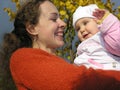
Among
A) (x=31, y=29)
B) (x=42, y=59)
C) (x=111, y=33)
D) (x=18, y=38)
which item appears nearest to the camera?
(x=42, y=59)

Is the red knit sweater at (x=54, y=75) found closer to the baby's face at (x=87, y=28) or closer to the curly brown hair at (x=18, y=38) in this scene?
the curly brown hair at (x=18, y=38)

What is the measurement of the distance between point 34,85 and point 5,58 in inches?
36.4

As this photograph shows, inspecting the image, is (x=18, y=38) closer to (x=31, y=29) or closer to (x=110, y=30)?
(x=31, y=29)

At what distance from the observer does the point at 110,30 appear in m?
3.72

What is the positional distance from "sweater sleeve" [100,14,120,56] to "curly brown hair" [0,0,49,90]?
663mm

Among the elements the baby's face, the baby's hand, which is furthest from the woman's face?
the baby's face

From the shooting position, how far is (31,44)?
12.9ft

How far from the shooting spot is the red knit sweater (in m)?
3.02

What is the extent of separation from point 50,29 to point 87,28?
58 cm

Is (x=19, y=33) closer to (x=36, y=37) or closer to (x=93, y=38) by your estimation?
(x=36, y=37)

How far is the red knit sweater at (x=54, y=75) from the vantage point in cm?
302

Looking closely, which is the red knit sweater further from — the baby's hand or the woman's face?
the baby's hand

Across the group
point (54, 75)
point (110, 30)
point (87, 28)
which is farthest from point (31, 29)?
point (54, 75)

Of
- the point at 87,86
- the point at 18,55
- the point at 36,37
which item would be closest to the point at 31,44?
the point at 36,37
